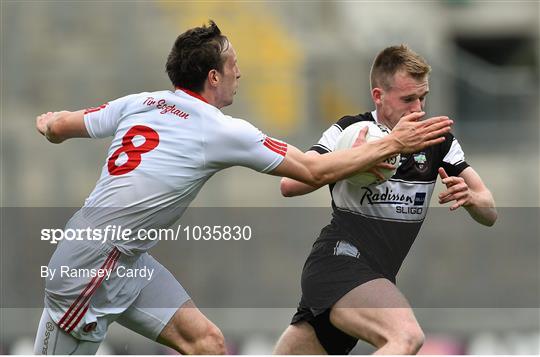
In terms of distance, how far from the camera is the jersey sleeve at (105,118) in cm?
688

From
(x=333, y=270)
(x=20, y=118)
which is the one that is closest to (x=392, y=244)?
(x=333, y=270)

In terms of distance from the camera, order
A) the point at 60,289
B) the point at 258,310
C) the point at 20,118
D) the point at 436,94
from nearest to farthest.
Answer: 1. the point at 60,289
2. the point at 258,310
3. the point at 20,118
4. the point at 436,94

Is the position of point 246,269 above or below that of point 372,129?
below

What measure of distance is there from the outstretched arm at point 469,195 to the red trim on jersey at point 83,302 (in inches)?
71.4

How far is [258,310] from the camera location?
12875mm

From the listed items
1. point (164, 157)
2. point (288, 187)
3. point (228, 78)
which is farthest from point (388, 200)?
point (164, 157)

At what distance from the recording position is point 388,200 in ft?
22.9

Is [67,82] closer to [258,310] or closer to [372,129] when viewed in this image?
[258,310]

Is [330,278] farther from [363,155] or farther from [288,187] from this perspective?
[363,155]

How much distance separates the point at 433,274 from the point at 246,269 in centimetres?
207

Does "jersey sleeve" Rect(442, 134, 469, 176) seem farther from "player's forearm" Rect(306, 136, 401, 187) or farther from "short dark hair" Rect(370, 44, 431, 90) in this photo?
"player's forearm" Rect(306, 136, 401, 187)

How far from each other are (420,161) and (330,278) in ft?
2.74

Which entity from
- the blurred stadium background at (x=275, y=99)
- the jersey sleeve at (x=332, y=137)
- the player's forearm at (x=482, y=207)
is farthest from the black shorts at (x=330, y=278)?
the blurred stadium background at (x=275, y=99)

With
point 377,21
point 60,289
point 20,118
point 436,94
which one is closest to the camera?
point 60,289
